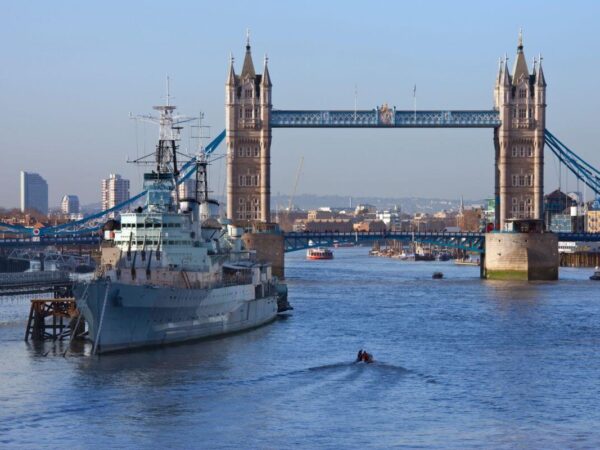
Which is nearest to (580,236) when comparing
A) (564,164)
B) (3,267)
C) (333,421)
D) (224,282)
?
(564,164)

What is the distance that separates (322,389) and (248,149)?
Result: 275 ft

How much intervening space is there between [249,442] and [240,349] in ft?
67.5

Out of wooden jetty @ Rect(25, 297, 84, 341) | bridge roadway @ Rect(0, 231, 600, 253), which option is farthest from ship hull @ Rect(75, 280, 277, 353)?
bridge roadway @ Rect(0, 231, 600, 253)

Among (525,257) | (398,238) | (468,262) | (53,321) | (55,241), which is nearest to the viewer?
(53,321)

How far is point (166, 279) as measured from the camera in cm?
6028

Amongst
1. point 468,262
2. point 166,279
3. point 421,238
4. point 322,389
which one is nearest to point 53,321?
point 166,279

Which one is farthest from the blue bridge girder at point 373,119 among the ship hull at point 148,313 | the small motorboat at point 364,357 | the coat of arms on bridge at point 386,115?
the small motorboat at point 364,357

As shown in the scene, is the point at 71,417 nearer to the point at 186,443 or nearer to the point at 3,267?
the point at 186,443

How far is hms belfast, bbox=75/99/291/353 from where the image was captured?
183ft

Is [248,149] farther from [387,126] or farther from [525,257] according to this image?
[525,257]

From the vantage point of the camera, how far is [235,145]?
131 meters

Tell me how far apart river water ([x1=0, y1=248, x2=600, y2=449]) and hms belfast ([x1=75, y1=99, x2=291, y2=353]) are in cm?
117

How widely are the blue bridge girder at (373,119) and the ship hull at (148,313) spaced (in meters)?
64.3

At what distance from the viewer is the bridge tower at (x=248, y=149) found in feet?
428
